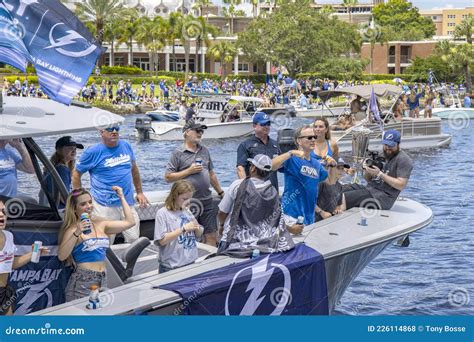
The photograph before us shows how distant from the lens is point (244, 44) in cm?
8219

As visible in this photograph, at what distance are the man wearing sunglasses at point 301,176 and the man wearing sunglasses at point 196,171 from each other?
1.02 m

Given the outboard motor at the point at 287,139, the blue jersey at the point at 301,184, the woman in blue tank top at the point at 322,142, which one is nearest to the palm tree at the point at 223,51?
the woman in blue tank top at the point at 322,142

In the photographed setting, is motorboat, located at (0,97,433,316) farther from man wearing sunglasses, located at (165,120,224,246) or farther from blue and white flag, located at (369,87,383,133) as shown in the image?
blue and white flag, located at (369,87,383,133)

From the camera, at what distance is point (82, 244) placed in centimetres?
652

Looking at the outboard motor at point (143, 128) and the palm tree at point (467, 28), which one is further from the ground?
the palm tree at point (467, 28)

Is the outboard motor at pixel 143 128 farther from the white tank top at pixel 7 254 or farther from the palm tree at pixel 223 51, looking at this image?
the palm tree at pixel 223 51

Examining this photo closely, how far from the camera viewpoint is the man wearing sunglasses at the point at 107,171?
8.52 m

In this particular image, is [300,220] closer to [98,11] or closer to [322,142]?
[322,142]

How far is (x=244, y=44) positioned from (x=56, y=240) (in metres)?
76.8

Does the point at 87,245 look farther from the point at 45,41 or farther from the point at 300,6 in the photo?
the point at 300,6

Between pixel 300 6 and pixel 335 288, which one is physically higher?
pixel 300 6

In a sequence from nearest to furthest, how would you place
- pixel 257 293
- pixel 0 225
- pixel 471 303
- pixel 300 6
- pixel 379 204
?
pixel 0 225 → pixel 257 293 → pixel 379 204 → pixel 471 303 → pixel 300 6

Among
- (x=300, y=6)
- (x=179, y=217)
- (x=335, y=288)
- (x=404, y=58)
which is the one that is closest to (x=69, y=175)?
(x=179, y=217)

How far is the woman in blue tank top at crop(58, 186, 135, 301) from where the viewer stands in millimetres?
6387
